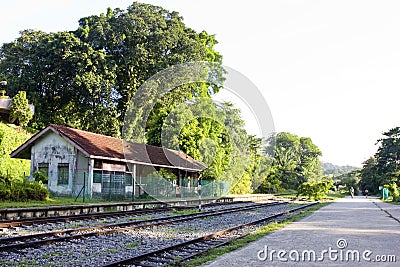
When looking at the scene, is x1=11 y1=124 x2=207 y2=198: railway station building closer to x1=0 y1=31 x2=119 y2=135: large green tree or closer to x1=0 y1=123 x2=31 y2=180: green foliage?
x1=0 y1=123 x2=31 y2=180: green foliage

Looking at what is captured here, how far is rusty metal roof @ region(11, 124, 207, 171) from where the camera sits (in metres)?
25.7

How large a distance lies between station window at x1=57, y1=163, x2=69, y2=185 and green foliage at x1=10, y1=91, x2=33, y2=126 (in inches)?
430

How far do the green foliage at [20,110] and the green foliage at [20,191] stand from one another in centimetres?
1508

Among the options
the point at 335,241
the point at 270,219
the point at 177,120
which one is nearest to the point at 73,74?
the point at 177,120

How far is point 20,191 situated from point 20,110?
1681 centimetres

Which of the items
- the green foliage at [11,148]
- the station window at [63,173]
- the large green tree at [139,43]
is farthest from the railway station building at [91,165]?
the large green tree at [139,43]

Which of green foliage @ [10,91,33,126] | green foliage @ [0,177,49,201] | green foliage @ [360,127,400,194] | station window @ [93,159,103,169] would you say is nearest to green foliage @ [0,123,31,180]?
green foliage @ [10,91,33,126]

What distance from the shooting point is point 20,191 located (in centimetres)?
1970

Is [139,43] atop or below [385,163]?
atop

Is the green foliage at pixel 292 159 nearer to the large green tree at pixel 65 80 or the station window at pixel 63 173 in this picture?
the large green tree at pixel 65 80

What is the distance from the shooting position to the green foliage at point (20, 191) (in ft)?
62.5

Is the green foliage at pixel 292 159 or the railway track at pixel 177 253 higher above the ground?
the green foliage at pixel 292 159

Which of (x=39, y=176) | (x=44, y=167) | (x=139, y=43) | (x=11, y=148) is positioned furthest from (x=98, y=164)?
(x=139, y=43)

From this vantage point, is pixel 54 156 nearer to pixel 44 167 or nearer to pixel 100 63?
pixel 44 167
